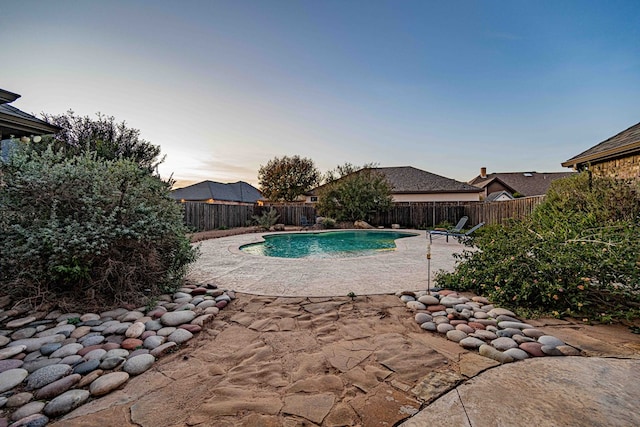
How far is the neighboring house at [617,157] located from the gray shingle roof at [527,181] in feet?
75.3

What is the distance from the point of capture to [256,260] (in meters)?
6.05

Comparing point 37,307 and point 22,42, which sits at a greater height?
point 22,42

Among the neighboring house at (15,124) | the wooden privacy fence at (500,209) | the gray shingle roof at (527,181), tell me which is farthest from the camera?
the gray shingle roof at (527,181)

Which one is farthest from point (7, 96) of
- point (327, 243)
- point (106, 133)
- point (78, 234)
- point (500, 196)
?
point (500, 196)

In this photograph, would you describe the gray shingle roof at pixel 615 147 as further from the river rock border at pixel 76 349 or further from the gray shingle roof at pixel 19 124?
the gray shingle roof at pixel 19 124

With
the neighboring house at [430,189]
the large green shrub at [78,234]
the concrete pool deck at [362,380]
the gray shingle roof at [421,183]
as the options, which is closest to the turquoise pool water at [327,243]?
the large green shrub at [78,234]

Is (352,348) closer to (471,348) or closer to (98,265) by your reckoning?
(471,348)

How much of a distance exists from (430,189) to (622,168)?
1604 cm

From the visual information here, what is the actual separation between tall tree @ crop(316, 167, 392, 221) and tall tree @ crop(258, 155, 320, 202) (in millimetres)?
14077

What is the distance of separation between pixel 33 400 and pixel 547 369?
10.6ft

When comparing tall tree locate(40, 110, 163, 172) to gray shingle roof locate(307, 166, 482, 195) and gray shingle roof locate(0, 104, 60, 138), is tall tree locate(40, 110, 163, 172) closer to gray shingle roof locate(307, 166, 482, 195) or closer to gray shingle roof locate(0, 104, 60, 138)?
gray shingle roof locate(0, 104, 60, 138)

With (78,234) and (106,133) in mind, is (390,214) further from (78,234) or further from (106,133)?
(106,133)

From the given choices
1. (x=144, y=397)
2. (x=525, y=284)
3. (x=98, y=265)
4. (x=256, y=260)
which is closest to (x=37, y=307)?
(x=98, y=265)

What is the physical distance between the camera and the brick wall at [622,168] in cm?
637
